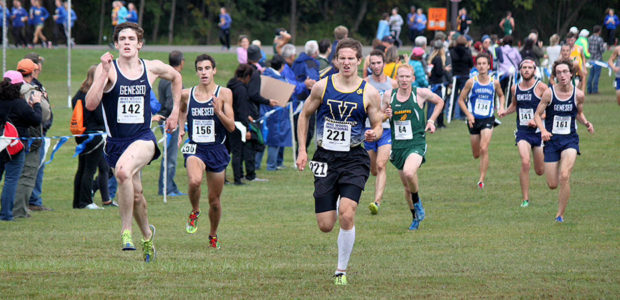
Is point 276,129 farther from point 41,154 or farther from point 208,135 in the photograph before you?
point 208,135

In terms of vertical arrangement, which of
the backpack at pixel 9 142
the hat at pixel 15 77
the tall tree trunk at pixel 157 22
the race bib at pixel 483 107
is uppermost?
the tall tree trunk at pixel 157 22

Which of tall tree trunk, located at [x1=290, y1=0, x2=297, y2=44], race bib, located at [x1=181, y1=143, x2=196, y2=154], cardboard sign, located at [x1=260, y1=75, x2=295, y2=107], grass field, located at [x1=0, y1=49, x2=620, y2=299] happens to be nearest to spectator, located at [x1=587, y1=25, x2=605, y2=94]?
grass field, located at [x1=0, y1=49, x2=620, y2=299]

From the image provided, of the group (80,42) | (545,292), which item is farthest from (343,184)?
(80,42)

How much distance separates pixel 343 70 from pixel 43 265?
3494 millimetres

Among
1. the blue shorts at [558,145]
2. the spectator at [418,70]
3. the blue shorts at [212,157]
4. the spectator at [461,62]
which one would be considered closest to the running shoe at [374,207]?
the blue shorts at [558,145]

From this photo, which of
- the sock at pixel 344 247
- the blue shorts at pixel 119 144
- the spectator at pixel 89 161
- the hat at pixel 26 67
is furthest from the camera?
the spectator at pixel 89 161

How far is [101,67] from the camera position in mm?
8438

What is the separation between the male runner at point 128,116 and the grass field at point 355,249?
2.37ft

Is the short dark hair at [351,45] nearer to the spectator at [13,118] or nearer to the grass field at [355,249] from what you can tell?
the grass field at [355,249]

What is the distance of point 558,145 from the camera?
12.5 metres

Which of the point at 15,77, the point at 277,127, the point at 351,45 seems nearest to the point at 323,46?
the point at 277,127

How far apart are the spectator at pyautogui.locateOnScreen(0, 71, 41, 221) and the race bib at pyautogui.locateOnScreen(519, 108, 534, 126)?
6795 mm

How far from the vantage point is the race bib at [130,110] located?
28.3 ft

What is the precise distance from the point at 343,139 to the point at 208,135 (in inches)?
104
